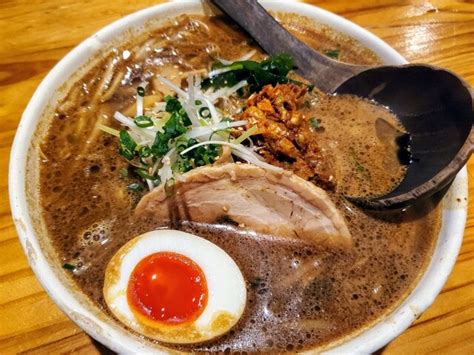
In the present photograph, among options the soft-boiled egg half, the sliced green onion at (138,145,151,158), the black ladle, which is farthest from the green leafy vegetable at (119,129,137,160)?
the black ladle

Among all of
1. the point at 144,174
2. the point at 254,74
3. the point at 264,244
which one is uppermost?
the point at 254,74

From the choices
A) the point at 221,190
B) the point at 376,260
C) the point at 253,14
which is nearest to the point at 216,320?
the point at 221,190

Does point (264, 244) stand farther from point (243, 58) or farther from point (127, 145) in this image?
point (243, 58)

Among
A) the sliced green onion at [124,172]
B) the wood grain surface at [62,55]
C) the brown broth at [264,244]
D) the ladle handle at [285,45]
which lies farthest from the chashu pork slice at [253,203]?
the ladle handle at [285,45]

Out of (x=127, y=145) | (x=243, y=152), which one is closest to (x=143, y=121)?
(x=127, y=145)

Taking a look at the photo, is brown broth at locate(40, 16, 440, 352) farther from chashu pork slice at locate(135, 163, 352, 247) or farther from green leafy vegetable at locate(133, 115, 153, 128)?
green leafy vegetable at locate(133, 115, 153, 128)

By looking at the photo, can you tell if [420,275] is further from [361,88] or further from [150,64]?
[150,64]

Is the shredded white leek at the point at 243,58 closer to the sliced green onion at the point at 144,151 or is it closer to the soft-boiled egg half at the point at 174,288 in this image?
the sliced green onion at the point at 144,151
